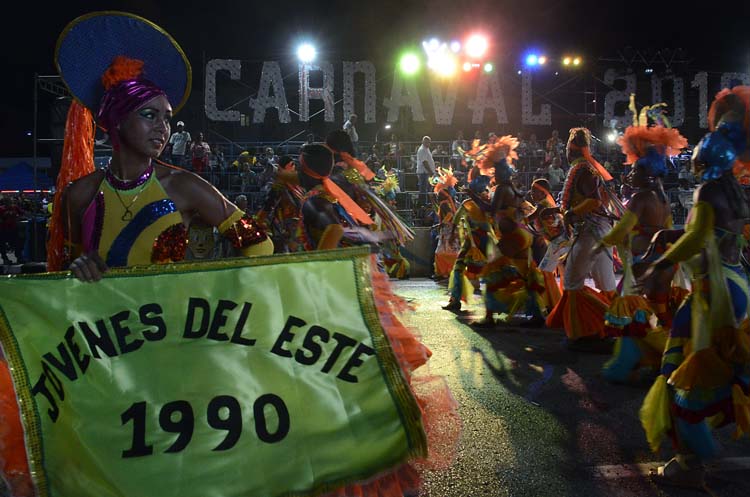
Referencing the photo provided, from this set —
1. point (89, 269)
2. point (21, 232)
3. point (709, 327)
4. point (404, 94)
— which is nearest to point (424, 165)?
point (404, 94)

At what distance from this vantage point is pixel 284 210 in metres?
8.40

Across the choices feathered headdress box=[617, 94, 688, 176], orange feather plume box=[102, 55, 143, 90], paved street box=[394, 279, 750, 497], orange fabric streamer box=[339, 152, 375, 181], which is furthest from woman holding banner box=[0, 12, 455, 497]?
feathered headdress box=[617, 94, 688, 176]

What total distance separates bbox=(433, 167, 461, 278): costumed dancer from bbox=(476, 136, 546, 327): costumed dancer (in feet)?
12.0

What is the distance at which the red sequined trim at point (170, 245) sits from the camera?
2676mm

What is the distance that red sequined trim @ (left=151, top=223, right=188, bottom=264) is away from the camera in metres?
2.68

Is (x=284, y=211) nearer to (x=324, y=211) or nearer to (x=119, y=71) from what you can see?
(x=324, y=211)

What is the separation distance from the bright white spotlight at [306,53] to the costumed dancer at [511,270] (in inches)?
654

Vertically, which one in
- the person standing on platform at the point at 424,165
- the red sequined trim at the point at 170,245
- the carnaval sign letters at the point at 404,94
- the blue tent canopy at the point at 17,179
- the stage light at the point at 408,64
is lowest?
the red sequined trim at the point at 170,245

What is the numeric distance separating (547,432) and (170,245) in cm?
291

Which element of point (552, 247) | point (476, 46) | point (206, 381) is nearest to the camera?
point (206, 381)

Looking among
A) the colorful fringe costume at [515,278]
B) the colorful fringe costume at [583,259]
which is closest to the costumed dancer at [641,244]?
the colorful fringe costume at [583,259]

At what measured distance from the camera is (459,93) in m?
26.0

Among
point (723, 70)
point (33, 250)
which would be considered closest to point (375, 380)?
point (33, 250)

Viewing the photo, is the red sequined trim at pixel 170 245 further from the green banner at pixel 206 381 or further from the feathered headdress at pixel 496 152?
the feathered headdress at pixel 496 152
